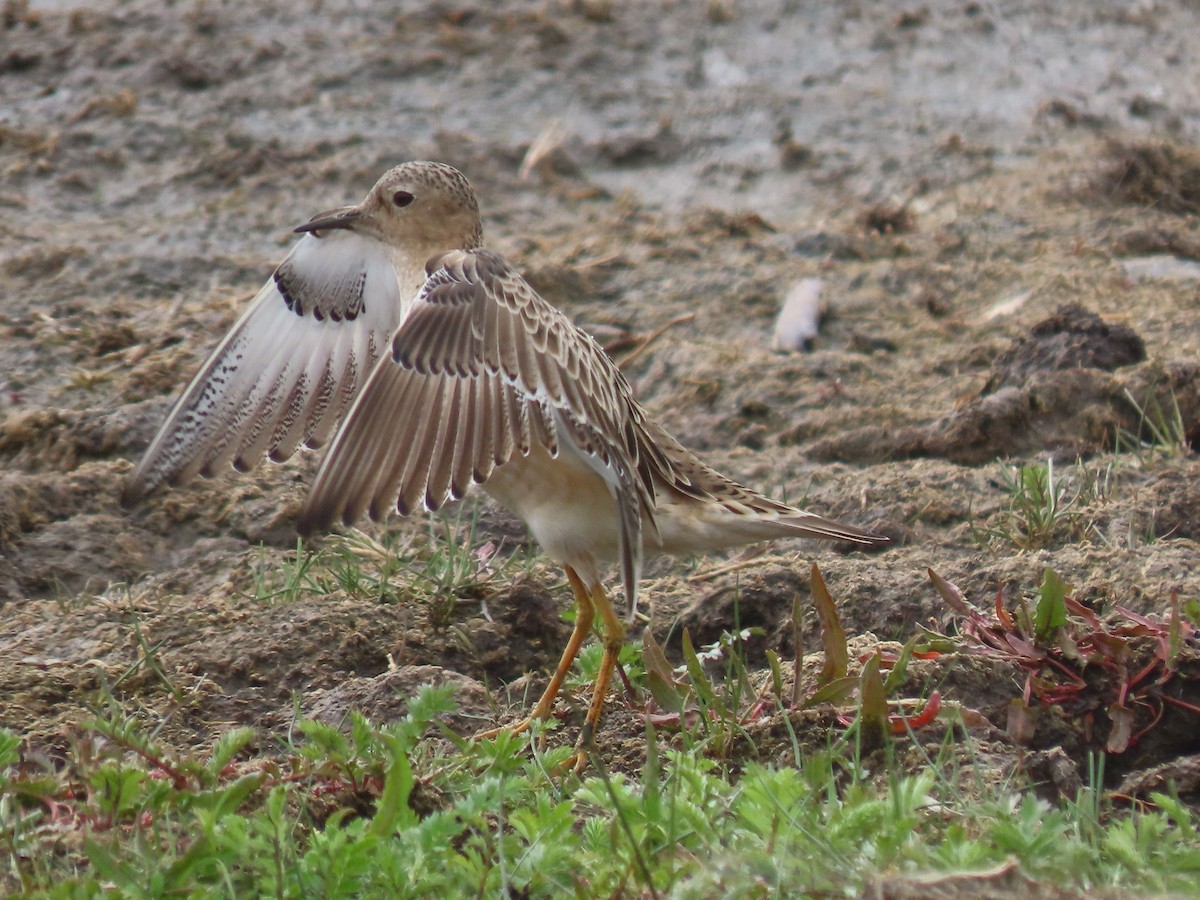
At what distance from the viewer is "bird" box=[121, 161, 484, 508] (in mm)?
5809

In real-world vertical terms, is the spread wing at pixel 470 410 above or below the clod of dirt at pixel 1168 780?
above

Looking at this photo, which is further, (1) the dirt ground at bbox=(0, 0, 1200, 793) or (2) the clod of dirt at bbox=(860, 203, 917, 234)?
(2) the clod of dirt at bbox=(860, 203, 917, 234)

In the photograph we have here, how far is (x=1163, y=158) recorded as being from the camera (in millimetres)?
9578

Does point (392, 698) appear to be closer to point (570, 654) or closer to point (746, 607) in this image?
point (570, 654)

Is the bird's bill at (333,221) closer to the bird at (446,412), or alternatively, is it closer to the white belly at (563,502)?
the bird at (446,412)

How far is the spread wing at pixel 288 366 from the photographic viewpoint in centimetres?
580

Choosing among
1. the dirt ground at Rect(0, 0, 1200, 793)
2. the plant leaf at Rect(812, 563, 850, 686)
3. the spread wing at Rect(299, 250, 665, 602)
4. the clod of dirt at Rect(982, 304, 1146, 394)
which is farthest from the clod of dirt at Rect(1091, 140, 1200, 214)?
the plant leaf at Rect(812, 563, 850, 686)

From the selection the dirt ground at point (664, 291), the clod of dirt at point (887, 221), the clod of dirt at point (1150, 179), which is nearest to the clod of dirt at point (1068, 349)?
the dirt ground at point (664, 291)

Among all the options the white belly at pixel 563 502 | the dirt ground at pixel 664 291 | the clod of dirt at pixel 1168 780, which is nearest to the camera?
the clod of dirt at pixel 1168 780

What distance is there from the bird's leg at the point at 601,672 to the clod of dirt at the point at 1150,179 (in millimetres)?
5459

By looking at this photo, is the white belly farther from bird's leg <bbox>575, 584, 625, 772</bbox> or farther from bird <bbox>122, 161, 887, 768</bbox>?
bird's leg <bbox>575, 584, 625, 772</bbox>

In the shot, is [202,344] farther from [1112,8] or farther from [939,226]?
[1112,8]

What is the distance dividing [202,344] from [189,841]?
4.41 m

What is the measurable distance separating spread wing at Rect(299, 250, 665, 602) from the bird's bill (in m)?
0.83
